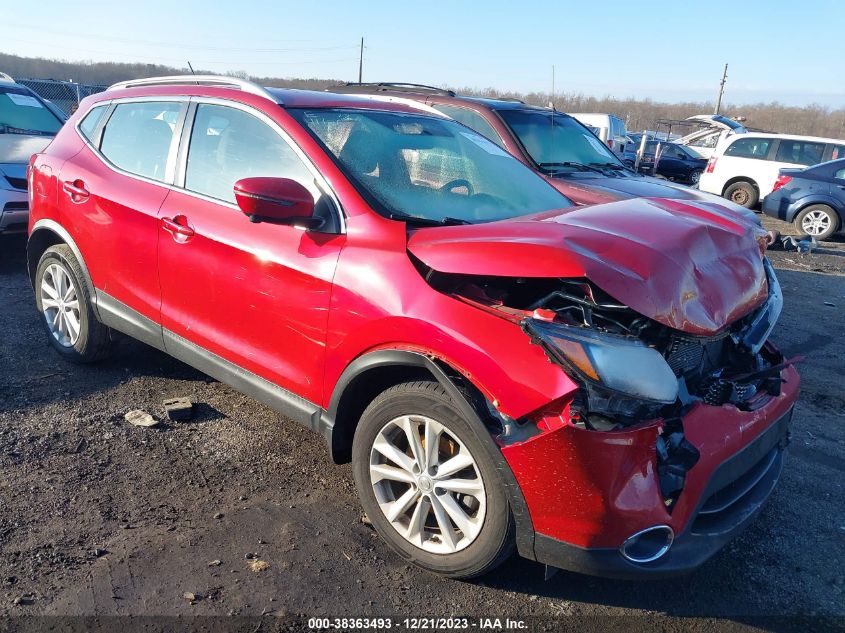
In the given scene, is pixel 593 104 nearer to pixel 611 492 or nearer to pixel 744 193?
pixel 744 193

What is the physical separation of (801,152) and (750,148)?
3.51 feet

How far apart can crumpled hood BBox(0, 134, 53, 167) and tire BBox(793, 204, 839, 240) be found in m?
12.2

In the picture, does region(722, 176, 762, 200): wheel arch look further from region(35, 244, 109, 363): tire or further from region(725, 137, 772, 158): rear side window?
region(35, 244, 109, 363): tire

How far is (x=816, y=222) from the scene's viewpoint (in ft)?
41.5

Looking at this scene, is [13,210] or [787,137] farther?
[787,137]

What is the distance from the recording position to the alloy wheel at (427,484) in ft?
8.62

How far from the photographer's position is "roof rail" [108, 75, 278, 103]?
3590mm

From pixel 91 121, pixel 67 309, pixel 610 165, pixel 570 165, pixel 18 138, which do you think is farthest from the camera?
pixel 18 138

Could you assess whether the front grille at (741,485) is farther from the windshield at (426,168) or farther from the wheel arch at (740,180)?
the wheel arch at (740,180)

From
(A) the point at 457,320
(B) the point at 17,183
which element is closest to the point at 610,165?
(A) the point at 457,320

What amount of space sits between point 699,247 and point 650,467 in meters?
1.05

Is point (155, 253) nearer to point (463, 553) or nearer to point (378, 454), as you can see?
point (378, 454)

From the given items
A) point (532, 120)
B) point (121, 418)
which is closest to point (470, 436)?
point (121, 418)

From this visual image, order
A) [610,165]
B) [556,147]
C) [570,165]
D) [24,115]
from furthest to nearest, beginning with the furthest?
[24,115] < [610,165] < [556,147] < [570,165]
